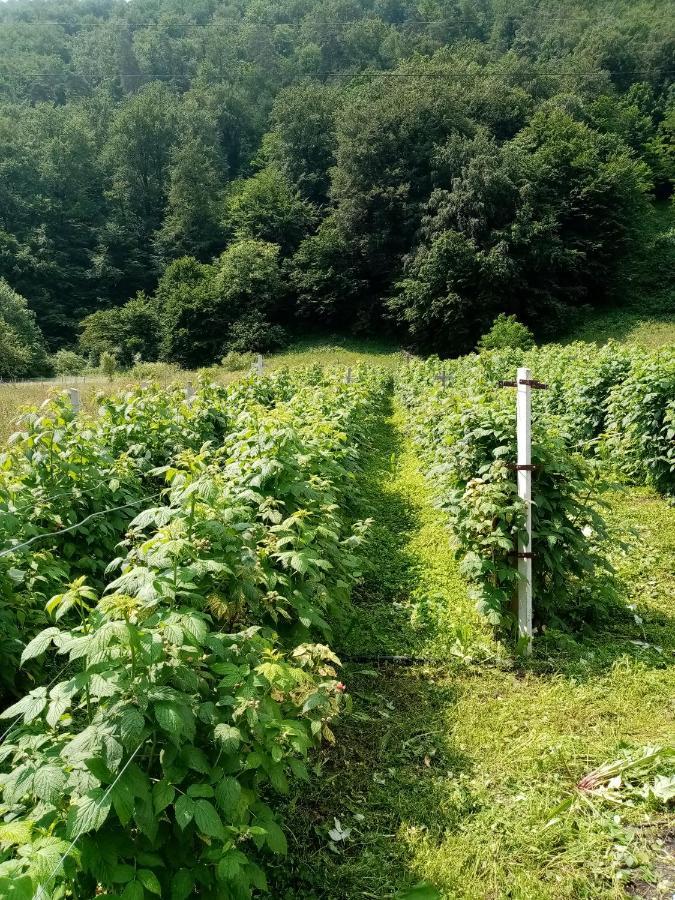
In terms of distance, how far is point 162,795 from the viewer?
1.73 metres

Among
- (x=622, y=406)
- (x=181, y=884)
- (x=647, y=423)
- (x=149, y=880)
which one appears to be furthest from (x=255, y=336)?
(x=149, y=880)

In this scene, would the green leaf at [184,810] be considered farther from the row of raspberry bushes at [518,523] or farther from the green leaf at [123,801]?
the row of raspberry bushes at [518,523]

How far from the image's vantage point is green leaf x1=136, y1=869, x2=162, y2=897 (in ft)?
5.12

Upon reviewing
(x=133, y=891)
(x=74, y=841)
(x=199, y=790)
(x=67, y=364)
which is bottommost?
(x=67, y=364)

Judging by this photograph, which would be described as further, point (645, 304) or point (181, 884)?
point (645, 304)

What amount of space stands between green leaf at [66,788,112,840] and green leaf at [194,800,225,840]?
10.8 inches

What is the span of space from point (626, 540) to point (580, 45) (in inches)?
2685

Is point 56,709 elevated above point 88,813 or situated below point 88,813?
above

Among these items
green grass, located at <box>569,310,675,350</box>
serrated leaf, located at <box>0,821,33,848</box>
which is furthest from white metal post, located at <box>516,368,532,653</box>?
green grass, located at <box>569,310,675,350</box>

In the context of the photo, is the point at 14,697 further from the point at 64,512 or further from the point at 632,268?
the point at 632,268

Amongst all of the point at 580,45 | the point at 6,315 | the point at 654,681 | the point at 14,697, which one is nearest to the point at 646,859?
the point at 654,681

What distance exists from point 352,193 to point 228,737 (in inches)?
1766

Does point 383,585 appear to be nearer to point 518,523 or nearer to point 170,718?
point 518,523

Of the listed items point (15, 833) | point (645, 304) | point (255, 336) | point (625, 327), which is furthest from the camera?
point (255, 336)
